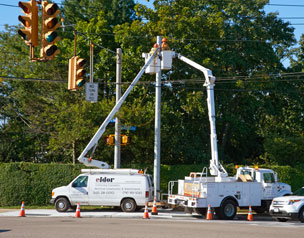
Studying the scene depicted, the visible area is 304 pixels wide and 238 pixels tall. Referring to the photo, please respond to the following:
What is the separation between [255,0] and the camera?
3378 cm

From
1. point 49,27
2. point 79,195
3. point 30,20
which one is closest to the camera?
point 30,20

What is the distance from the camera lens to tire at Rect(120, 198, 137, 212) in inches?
893

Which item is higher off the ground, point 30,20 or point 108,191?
point 30,20

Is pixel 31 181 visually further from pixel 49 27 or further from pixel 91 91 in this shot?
pixel 49 27

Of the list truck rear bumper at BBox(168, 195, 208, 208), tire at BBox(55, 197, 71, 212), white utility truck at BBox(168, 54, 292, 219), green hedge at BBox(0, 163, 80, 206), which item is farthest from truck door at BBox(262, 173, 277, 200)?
green hedge at BBox(0, 163, 80, 206)

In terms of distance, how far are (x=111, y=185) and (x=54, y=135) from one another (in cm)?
829

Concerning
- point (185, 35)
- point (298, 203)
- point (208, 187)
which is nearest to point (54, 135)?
point (185, 35)

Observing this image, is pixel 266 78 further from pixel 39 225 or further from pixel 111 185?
pixel 39 225

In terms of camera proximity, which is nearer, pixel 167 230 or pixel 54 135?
pixel 167 230

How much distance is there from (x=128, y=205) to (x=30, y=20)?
44.4 feet

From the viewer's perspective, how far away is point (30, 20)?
1095 centimetres

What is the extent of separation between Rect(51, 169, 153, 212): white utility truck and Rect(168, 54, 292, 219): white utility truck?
188cm

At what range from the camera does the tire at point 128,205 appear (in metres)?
22.7

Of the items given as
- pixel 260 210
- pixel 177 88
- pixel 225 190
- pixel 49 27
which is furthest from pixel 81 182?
pixel 49 27
